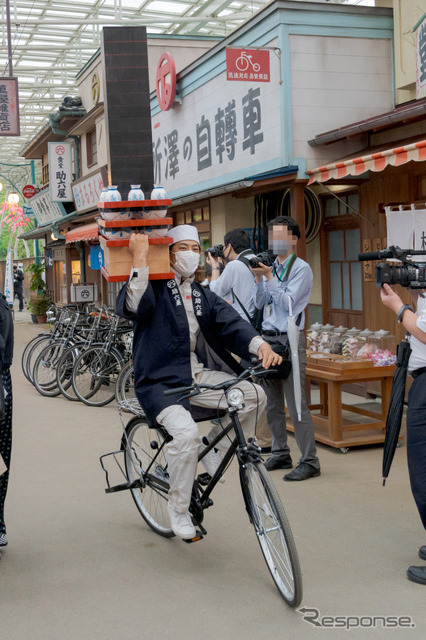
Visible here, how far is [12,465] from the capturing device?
A: 22.3 feet

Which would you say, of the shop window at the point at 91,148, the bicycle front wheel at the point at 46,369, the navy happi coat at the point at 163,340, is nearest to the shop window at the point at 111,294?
the shop window at the point at 91,148

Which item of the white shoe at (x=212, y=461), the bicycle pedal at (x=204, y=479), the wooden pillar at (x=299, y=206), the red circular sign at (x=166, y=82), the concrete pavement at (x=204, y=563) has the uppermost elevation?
the red circular sign at (x=166, y=82)

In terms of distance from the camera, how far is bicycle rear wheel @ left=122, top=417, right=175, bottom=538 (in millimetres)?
4680

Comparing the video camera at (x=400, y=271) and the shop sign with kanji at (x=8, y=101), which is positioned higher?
the shop sign with kanji at (x=8, y=101)

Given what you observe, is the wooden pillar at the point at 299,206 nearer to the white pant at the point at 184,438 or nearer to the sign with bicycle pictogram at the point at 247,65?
the sign with bicycle pictogram at the point at 247,65

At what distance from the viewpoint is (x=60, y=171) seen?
23.5 m

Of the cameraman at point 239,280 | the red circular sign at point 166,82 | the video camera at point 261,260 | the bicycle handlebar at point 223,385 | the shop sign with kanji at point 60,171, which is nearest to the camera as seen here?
the bicycle handlebar at point 223,385

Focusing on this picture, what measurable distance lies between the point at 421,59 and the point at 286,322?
380cm

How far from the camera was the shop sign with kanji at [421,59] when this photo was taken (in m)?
7.82

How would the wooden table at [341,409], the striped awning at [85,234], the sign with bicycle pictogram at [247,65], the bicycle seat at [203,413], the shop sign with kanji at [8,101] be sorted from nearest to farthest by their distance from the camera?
the bicycle seat at [203,413] < the wooden table at [341,409] < the sign with bicycle pictogram at [247,65] < the shop sign with kanji at [8,101] < the striped awning at [85,234]

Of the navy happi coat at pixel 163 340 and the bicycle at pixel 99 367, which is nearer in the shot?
the navy happi coat at pixel 163 340

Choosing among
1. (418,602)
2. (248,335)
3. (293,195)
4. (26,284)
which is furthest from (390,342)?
(26,284)

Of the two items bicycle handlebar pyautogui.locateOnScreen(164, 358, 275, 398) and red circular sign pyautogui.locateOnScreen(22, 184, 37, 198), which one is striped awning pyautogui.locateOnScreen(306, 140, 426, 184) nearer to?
bicycle handlebar pyautogui.locateOnScreen(164, 358, 275, 398)

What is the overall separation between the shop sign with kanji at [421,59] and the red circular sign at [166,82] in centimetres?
481
